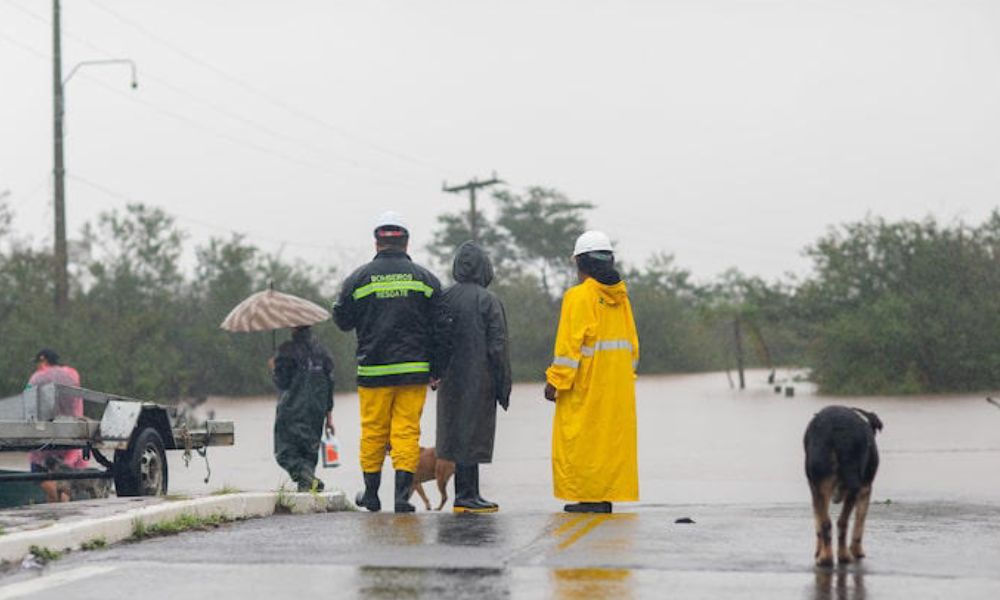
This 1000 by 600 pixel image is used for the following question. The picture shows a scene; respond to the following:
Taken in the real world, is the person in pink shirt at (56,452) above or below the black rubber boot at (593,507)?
above

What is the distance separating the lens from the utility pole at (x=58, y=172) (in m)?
30.7

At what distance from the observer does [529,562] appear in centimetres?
752

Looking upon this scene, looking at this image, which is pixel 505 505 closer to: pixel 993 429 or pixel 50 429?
pixel 50 429

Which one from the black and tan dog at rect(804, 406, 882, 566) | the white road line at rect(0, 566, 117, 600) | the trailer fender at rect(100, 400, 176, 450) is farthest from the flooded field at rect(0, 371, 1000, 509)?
the black and tan dog at rect(804, 406, 882, 566)

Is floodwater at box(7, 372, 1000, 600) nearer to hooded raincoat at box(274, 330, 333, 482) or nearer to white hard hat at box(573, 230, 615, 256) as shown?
white hard hat at box(573, 230, 615, 256)

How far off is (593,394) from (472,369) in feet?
3.32

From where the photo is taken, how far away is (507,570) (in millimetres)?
7254

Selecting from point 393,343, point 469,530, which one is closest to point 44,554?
point 469,530

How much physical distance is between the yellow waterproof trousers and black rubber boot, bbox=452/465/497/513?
43 centimetres

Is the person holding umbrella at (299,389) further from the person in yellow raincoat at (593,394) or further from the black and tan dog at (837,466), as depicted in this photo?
the black and tan dog at (837,466)

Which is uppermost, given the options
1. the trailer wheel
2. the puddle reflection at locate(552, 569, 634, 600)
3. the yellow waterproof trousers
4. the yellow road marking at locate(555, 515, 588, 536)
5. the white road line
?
the yellow waterproof trousers

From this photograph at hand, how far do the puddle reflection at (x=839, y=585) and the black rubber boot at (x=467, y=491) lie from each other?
4.19 m

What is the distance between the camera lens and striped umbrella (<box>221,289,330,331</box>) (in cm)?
1454

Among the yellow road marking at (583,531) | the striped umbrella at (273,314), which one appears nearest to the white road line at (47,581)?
the yellow road marking at (583,531)
